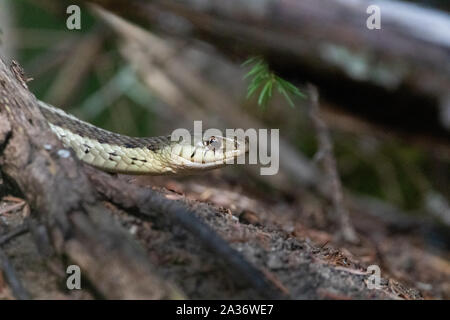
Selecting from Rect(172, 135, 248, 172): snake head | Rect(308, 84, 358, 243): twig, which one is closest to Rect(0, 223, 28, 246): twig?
A: Rect(172, 135, 248, 172): snake head

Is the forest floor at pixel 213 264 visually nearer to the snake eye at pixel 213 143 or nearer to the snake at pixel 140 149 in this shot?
the snake at pixel 140 149

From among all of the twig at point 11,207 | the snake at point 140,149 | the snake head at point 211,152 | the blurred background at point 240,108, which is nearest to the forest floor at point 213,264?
the twig at point 11,207

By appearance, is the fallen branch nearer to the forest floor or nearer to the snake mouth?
the forest floor

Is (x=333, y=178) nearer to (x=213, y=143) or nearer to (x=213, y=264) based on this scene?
(x=213, y=143)

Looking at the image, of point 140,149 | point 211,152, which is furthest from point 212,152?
point 140,149
